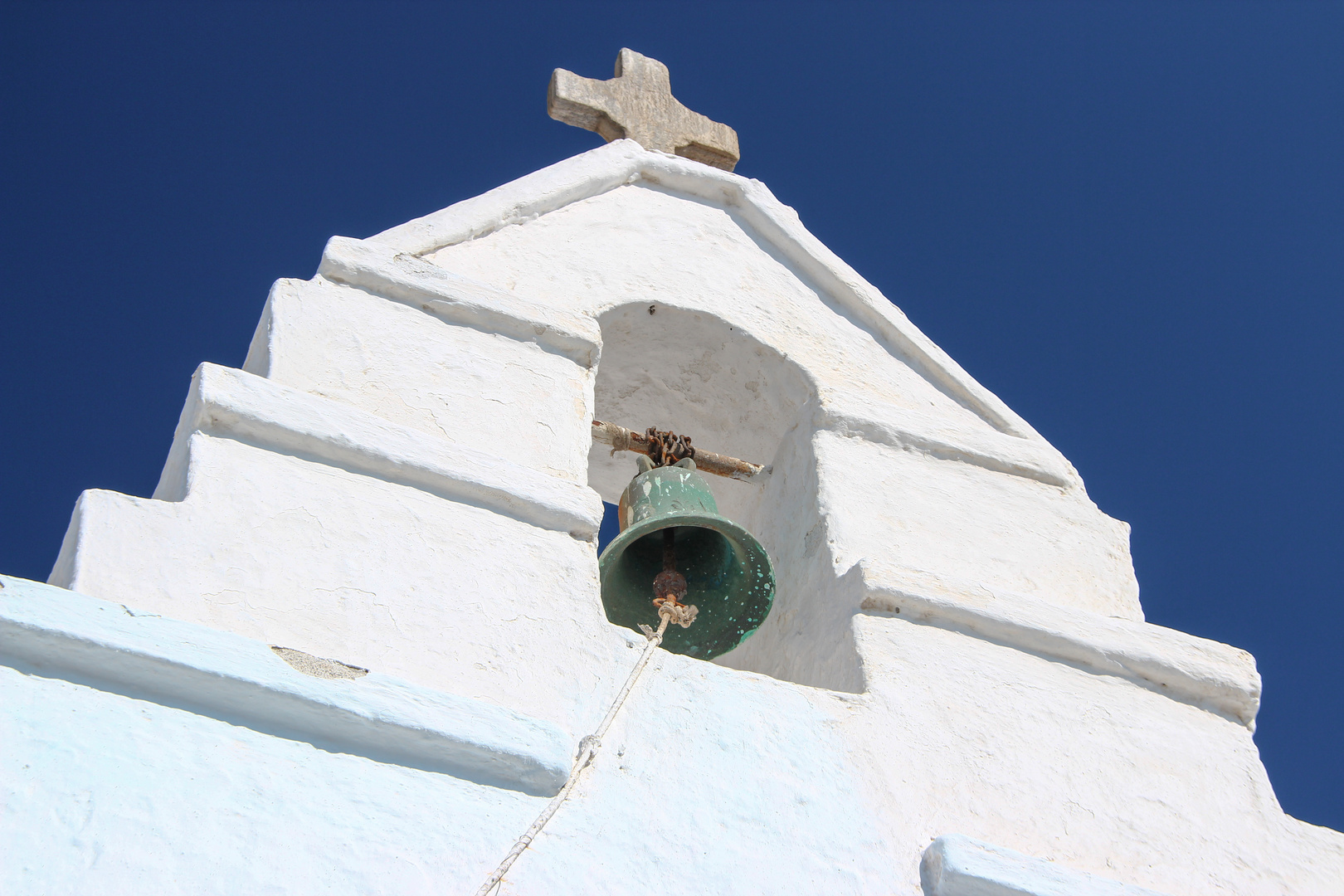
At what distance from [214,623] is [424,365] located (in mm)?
1122

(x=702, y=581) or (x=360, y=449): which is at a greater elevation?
(x=702, y=581)

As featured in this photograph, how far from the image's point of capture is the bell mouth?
355cm

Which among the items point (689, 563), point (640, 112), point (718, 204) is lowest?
point (689, 563)

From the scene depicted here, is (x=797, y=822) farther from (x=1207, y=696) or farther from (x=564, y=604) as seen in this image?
(x=1207, y=696)

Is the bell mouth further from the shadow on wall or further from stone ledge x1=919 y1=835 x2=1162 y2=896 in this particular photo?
stone ledge x1=919 y1=835 x2=1162 y2=896

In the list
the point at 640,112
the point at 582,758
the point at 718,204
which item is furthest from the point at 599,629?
the point at 640,112

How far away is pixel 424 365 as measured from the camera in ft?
11.5

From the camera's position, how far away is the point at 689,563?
3764 mm

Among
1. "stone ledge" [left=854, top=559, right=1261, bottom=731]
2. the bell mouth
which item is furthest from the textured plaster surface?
the bell mouth

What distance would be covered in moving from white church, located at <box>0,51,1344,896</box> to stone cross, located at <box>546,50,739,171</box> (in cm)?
54

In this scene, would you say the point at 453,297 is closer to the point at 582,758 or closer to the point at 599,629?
the point at 599,629

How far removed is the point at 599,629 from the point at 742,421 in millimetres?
1631

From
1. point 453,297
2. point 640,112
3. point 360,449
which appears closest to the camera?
point 360,449

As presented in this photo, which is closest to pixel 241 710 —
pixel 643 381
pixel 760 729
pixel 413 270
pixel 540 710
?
pixel 540 710
